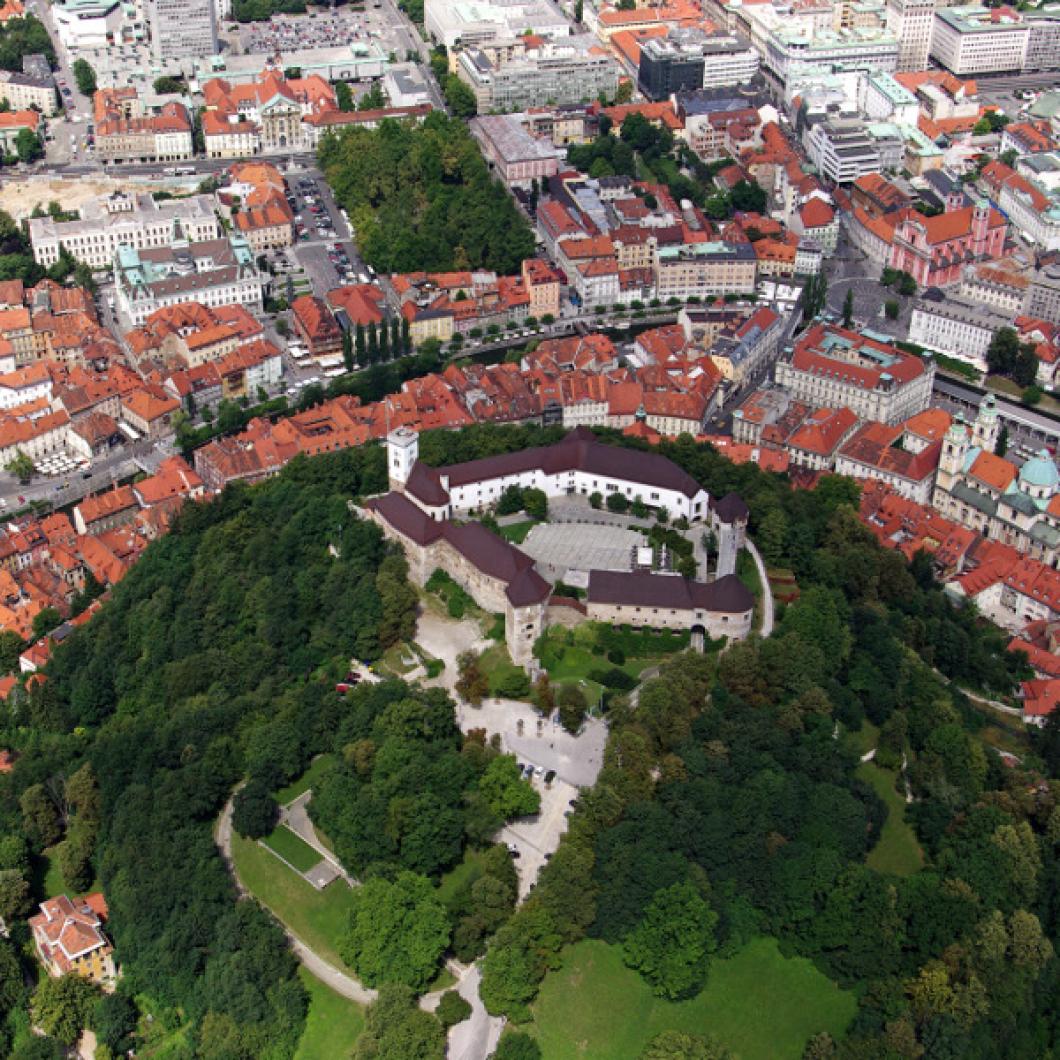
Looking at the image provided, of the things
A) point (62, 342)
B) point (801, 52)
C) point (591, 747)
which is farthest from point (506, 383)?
point (801, 52)

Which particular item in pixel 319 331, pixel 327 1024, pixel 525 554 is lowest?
pixel 327 1024

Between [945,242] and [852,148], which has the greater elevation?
[852,148]

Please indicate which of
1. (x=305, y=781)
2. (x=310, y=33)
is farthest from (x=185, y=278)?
(x=310, y=33)

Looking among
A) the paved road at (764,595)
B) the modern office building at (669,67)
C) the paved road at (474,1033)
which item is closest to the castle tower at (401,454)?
the paved road at (764,595)

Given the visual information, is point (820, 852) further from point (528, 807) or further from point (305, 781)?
point (305, 781)

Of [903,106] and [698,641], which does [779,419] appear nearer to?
[698,641]

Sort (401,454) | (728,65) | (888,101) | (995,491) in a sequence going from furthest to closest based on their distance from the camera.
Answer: (728,65) → (888,101) → (995,491) → (401,454)
